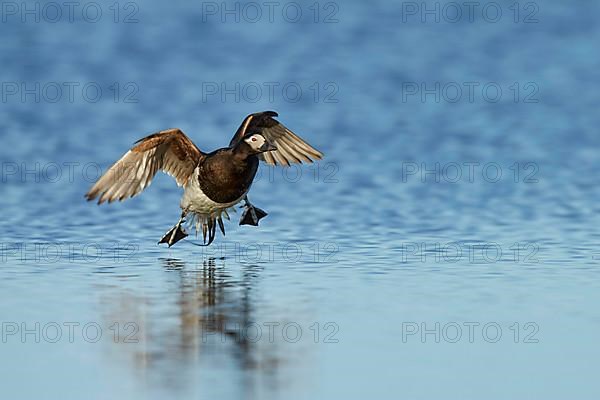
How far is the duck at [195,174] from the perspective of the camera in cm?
1260

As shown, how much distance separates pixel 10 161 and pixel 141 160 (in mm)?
6580

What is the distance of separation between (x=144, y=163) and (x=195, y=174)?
0.53m

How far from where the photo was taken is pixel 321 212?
15516 mm

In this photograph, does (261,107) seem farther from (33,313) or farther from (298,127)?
(33,313)

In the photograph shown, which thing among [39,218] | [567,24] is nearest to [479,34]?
[567,24]
